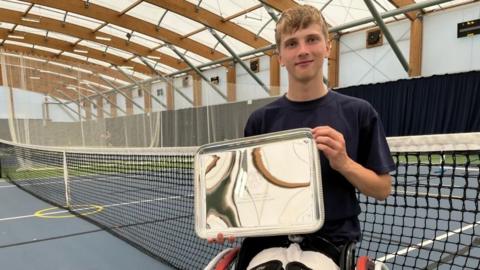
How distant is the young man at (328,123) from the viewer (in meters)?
1.11

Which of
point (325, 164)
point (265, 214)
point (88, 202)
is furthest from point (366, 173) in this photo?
point (88, 202)

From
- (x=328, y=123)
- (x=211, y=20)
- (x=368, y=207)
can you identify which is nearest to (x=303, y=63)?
(x=328, y=123)

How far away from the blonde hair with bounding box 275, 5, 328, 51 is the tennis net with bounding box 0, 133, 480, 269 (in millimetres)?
721

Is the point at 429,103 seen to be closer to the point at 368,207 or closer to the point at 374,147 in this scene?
the point at 368,207

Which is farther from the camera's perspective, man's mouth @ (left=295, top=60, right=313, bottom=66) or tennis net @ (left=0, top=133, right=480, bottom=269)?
tennis net @ (left=0, top=133, right=480, bottom=269)

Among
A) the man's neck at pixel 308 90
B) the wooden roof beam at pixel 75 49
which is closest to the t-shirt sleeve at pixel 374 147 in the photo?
the man's neck at pixel 308 90

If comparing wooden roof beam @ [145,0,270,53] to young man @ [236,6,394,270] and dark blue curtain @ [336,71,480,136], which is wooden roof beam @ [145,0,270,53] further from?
young man @ [236,6,394,270]

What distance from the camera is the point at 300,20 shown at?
1118mm

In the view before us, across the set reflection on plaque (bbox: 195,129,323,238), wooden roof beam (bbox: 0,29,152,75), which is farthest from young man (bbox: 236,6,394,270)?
wooden roof beam (bbox: 0,29,152,75)

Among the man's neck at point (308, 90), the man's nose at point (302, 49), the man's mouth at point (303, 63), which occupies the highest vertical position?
the man's nose at point (302, 49)

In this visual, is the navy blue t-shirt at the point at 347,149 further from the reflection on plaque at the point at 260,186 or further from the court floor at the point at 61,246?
the court floor at the point at 61,246

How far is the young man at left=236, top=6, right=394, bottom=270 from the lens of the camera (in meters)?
1.11

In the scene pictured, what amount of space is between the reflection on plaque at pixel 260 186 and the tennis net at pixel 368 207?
2.02 feet

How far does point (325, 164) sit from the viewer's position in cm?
115
